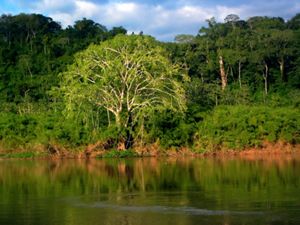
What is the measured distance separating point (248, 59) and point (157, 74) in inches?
983

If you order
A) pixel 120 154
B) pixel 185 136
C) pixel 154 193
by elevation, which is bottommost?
pixel 154 193

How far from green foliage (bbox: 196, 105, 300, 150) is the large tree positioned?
280 centimetres

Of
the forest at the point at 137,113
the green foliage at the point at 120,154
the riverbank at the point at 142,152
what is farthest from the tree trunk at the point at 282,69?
the green foliage at the point at 120,154

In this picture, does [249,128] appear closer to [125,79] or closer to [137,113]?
[137,113]

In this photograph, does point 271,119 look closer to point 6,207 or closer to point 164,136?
point 164,136

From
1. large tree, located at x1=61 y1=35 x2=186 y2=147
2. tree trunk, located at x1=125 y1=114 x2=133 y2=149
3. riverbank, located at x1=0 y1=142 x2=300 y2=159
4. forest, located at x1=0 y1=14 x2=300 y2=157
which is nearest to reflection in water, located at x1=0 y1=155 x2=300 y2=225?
riverbank, located at x1=0 y1=142 x2=300 y2=159

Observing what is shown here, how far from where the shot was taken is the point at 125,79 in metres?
41.7

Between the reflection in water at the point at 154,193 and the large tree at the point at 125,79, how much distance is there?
7118mm

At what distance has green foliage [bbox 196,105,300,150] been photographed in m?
41.6

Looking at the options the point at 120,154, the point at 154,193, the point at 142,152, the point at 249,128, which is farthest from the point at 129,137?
the point at 154,193

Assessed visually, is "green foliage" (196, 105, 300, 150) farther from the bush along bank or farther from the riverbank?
the riverbank

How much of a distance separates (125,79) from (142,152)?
5.10m

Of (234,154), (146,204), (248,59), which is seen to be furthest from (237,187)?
(248,59)

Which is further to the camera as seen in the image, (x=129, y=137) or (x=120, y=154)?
(x=129, y=137)
